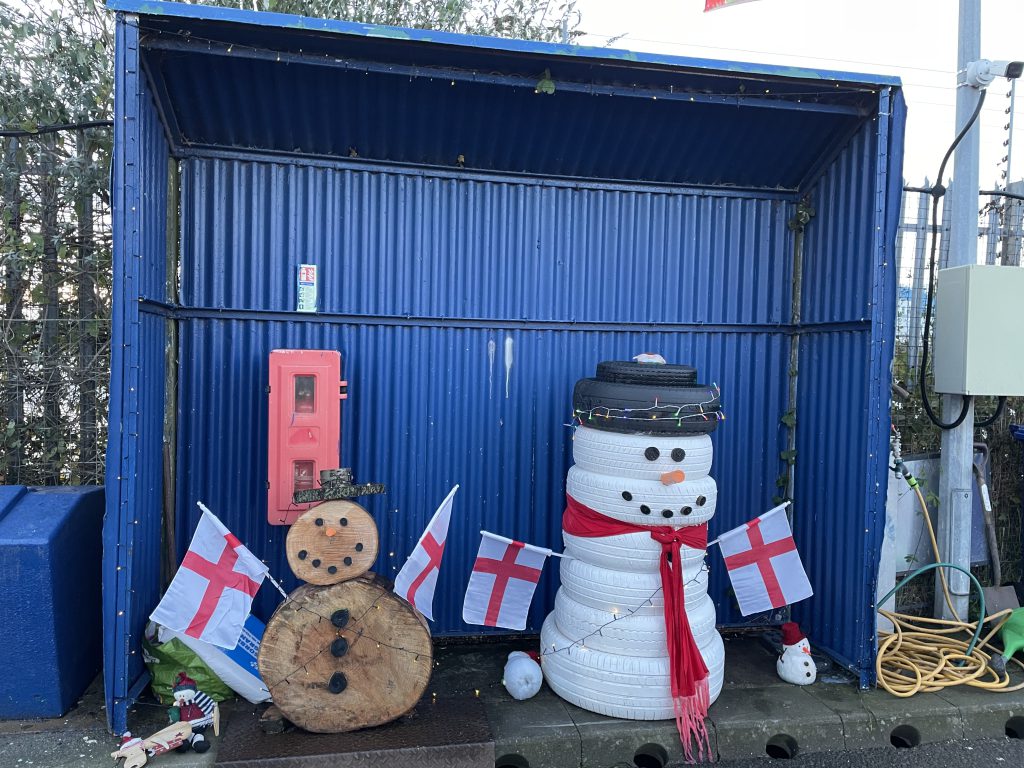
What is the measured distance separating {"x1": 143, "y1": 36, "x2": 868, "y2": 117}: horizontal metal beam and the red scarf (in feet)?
9.01

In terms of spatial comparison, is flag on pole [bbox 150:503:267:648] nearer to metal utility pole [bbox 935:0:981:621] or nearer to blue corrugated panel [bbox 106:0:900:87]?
blue corrugated panel [bbox 106:0:900:87]

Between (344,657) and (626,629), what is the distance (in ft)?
5.36

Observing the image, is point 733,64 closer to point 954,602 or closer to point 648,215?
point 648,215

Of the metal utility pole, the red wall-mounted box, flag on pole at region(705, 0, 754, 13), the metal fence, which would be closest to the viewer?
the red wall-mounted box

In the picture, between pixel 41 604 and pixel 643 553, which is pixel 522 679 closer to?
pixel 643 553

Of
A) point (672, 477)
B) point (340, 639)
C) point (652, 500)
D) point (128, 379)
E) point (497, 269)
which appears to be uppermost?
point (497, 269)

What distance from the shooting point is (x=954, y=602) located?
543 centimetres

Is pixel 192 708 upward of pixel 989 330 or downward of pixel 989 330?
downward

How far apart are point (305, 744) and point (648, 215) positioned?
4.17 m

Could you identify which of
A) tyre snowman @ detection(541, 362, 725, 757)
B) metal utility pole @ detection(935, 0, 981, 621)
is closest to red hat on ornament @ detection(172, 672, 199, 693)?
tyre snowman @ detection(541, 362, 725, 757)

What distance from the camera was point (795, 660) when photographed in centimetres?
454

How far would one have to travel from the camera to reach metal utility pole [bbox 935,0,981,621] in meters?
5.21

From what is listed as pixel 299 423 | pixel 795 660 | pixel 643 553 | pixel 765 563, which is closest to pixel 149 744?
pixel 299 423

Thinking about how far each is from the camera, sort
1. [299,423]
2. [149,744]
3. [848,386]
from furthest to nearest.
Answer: [848,386] → [299,423] → [149,744]
